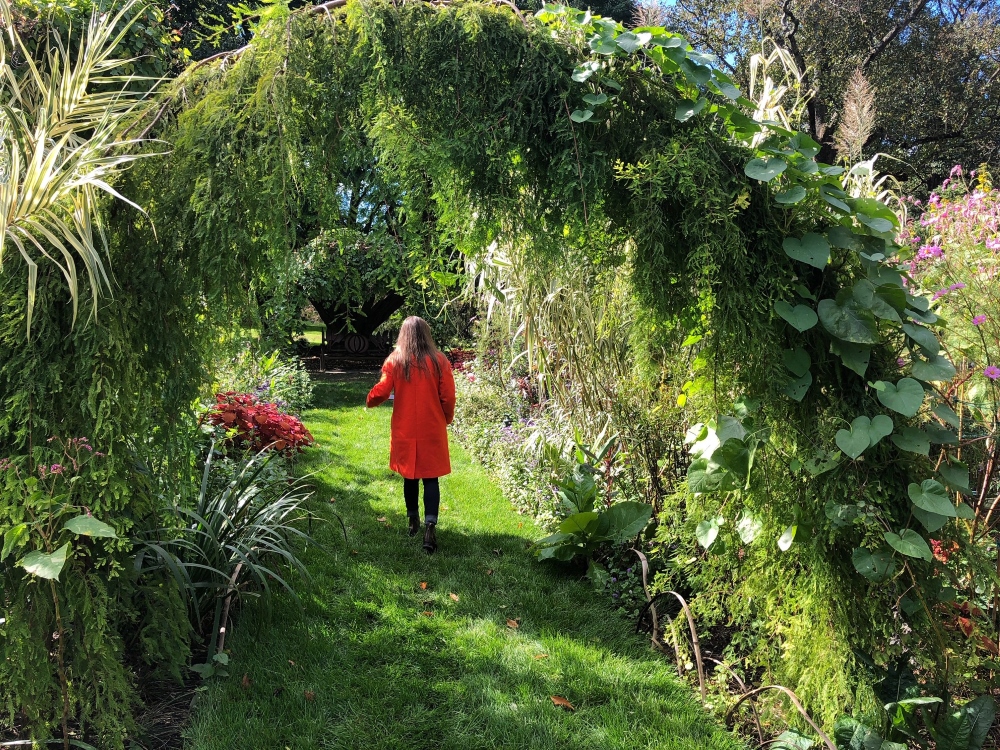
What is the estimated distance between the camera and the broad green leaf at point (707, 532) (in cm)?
252

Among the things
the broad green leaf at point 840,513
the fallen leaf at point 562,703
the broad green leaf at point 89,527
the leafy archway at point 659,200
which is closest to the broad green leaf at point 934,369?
→ the leafy archway at point 659,200

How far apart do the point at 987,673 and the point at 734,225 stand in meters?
2.14

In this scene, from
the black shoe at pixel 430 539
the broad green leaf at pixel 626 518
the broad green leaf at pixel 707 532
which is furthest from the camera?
the black shoe at pixel 430 539

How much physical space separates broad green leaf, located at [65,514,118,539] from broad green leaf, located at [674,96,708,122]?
2.16m

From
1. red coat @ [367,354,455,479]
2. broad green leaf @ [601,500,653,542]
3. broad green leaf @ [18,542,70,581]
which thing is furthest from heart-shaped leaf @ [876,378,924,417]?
red coat @ [367,354,455,479]

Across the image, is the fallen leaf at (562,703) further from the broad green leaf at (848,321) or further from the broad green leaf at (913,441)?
the broad green leaf at (848,321)

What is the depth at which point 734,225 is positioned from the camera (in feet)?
6.82

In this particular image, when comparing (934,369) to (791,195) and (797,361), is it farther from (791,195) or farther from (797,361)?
(791,195)

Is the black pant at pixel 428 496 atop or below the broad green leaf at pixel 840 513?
below

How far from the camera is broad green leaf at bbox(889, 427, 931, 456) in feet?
6.73

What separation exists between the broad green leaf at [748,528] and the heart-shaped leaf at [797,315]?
0.78 m

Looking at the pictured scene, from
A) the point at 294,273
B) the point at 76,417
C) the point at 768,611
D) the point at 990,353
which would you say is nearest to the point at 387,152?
the point at 294,273

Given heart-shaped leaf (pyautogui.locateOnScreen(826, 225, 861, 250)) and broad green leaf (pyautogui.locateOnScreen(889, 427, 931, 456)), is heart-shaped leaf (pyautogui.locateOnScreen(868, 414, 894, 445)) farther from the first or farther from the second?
heart-shaped leaf (pyautogui.locateOnScreen(826, 225, 861, 250))

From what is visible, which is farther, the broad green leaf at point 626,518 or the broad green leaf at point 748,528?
the broad green leaf at point 626,518
